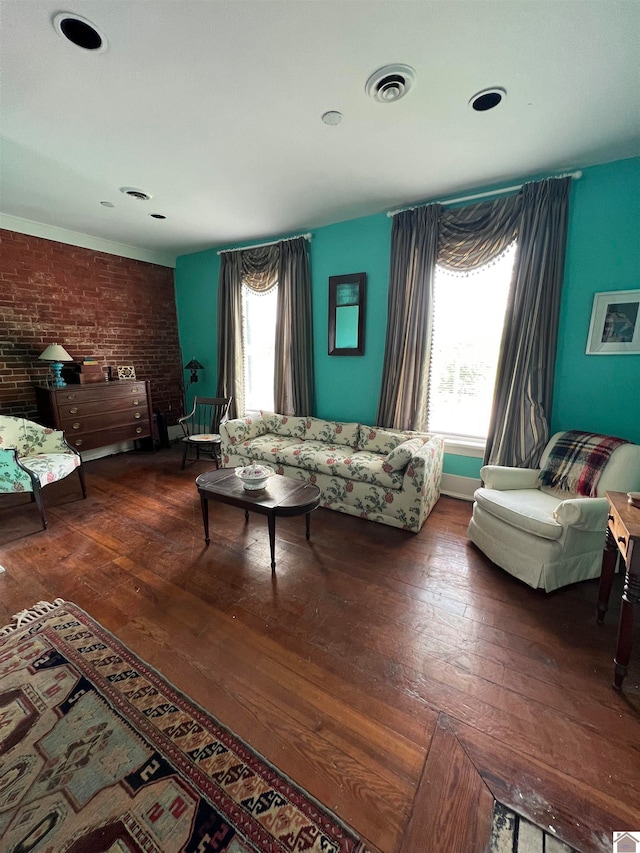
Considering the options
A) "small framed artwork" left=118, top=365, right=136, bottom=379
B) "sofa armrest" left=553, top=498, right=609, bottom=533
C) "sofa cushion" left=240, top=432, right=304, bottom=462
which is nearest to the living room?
"small framed artwork" left=118, top=365, right=136, bottom=379

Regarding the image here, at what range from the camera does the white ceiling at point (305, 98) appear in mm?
1317

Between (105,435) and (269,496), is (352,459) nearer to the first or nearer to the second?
(269,496)

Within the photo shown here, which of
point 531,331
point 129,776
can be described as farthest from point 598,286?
point 129,776

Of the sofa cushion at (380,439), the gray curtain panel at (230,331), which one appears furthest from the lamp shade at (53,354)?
the sofa cushion at (380,439)

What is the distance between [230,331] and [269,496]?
112 inches

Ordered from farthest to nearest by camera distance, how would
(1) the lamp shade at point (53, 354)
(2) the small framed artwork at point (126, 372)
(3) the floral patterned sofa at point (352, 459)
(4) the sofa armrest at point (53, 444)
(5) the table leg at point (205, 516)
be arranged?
(2) the small framed artwork at point (126, 372), (1) the lamp shade at point (53, 354), (4) the sofa armrest at point (53, 444), (3) the floral patterned sofa at point (352, 459), (5) the table leg at point (205, 516)

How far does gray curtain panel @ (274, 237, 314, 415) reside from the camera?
12.0 feet

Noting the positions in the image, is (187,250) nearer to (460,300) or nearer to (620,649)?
(460,300)

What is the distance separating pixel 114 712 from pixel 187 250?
16.4ft

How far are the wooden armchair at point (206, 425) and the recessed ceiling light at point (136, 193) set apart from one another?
86.3 inches

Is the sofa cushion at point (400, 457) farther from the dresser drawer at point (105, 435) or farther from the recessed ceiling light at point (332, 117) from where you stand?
the dresser drawer at point (105, 435)

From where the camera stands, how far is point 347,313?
350 cm

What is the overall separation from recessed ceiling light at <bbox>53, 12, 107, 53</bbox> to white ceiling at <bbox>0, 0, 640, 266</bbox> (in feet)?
0.09

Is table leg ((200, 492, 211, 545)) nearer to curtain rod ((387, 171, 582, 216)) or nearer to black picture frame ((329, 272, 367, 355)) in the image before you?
black picture frame ((329, 272, 367, 355))
